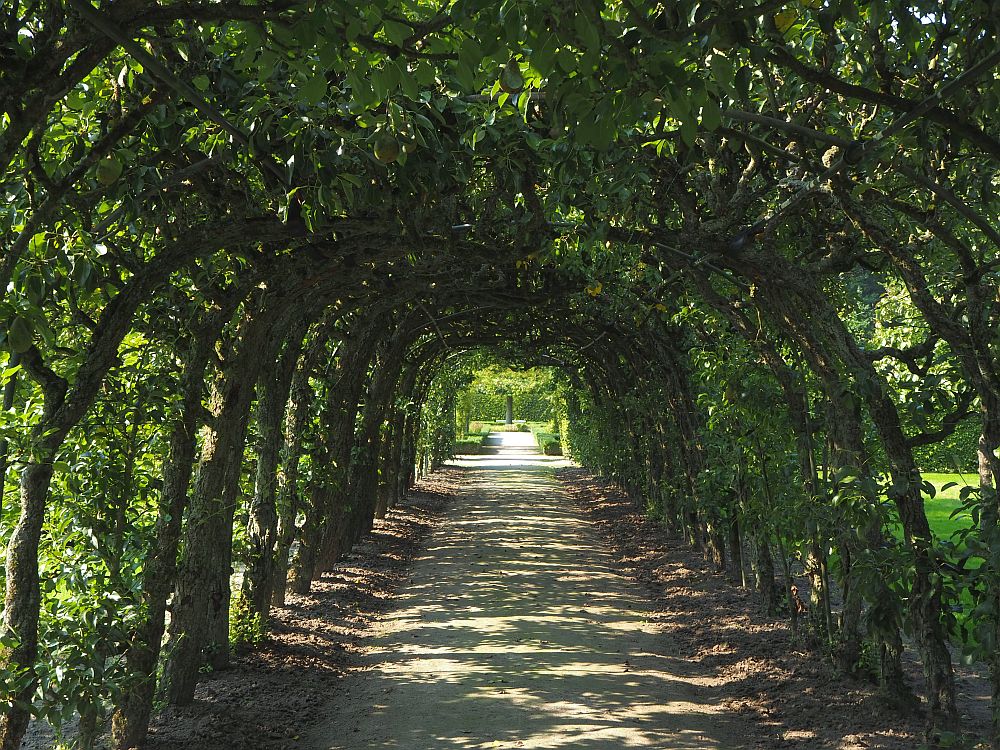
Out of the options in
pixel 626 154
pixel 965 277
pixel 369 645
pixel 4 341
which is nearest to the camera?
pixel 4 341

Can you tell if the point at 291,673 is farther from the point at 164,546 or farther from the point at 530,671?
the point at 164,546

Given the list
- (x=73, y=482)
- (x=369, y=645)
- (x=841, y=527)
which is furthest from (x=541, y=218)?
(x=369, y=645)

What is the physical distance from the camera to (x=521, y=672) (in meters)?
5.89

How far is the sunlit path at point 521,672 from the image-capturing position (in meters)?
4.71

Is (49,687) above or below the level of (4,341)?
below

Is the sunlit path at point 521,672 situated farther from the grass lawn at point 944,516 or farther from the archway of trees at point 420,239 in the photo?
the grass lawn at point 944,516

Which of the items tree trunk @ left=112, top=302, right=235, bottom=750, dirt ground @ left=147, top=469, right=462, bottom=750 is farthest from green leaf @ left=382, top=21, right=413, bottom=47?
dirt ground @ left=147, top=469, right=462, bottom=750

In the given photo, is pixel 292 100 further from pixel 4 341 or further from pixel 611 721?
pixel 611 721

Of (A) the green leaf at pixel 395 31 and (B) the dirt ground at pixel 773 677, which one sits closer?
(A) the green leaf at pixel 395 31

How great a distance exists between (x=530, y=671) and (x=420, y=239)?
119 inches

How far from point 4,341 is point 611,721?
379 centimetres

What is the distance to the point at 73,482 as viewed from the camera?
388 centimetres

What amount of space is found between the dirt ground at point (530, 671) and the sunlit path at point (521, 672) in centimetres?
2

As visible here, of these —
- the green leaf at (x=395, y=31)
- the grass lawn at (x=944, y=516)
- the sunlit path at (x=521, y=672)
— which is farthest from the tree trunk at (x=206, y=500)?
the grass lawn at (x=944, y=516)
